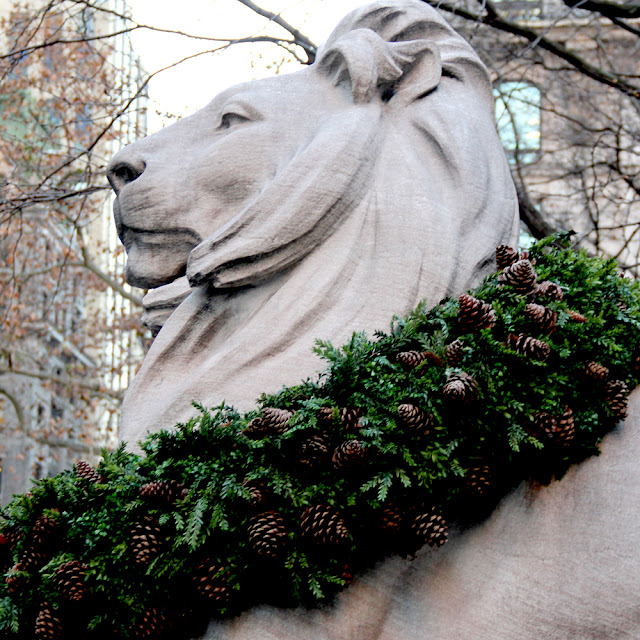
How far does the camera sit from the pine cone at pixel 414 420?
2533mm

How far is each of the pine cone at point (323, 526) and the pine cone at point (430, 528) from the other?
183mm

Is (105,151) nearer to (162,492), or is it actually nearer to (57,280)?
(57,280)

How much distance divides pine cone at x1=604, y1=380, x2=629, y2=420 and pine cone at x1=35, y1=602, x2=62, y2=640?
1.58 metres

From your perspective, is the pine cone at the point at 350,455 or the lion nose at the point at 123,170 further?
the lion nose at the point at 123,170

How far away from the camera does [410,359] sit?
2736mm

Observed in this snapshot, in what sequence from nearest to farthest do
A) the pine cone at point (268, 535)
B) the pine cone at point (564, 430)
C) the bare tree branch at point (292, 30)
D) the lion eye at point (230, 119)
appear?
1. the pine cone at point (268, 535)
2. the pine cone at point (564, 430)
3. the lion eye at point (230, 119)
4. the bare tree branch at point (292, 30)

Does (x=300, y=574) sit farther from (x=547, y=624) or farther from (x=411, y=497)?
(x=547, y=624)

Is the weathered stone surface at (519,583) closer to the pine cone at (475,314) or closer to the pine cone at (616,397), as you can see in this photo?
the pine cone at (616,397)

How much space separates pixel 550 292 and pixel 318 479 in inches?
36.9

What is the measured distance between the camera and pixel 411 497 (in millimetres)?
2547

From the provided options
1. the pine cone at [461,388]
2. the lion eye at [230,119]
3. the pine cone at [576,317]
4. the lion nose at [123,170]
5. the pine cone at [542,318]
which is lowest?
the pine cone at [461,388]

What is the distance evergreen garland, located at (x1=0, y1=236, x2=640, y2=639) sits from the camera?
246cm

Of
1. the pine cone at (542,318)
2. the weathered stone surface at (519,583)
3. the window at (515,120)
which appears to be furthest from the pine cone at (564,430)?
the window at (515,120)

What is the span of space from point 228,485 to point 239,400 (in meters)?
0.63
